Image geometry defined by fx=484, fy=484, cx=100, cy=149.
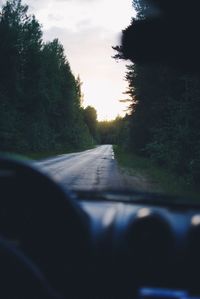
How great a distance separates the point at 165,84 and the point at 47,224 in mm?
33923

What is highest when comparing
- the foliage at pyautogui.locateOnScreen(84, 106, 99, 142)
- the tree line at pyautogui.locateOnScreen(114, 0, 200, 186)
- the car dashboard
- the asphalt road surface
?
the foliage at pyautogui.locateOnScreen(84, 106, 99, 142)

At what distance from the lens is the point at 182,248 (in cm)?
236

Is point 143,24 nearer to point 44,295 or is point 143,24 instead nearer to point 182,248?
point 182,248

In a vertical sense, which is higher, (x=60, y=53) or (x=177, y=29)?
(x=60, y=53)

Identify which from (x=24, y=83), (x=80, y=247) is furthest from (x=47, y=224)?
(x=24, y=83)

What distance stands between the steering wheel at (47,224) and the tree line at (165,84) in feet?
2.62

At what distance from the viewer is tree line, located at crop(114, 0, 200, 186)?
226cm

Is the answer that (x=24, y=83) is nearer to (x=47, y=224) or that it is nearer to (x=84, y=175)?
(x=84, y=175)

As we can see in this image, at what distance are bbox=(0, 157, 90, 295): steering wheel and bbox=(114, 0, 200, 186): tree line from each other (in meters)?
0.80

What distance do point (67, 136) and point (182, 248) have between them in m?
85.7

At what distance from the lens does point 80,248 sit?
2.00m

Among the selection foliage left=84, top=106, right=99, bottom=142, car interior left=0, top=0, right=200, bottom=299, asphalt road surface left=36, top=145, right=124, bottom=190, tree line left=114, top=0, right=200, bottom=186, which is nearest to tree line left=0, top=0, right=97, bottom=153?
tree line left=114, top=0, right=200, bottom=186

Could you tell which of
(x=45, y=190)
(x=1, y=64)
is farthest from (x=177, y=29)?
(x=1, y=64)

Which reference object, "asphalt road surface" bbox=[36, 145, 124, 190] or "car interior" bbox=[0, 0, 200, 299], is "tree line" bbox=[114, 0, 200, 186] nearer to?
"car interior" bbox=[0, 0, 200, 299]
